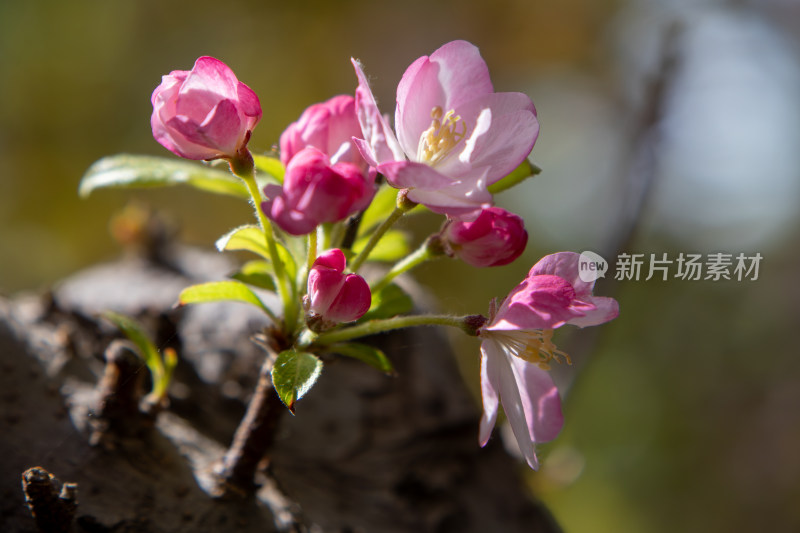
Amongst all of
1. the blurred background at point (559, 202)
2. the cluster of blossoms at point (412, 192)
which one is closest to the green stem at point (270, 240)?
the cluster of blossoms at point (412, 192)

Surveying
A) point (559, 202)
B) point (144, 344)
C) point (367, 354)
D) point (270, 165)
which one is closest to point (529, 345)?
point (367, 354)

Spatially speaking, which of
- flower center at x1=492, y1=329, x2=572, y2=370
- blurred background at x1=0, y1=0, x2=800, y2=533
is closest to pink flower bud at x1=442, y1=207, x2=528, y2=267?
flower center at x1=492, y1=329, x2=572, y2=370

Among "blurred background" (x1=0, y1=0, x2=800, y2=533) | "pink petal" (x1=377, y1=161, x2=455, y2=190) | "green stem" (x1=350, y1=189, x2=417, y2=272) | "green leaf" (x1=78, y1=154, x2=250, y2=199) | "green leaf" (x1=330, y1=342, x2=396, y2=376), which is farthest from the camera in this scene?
"blurred background" (x1=0, y1=0, x2=800, y2=533)

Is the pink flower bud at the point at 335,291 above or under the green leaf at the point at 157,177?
under

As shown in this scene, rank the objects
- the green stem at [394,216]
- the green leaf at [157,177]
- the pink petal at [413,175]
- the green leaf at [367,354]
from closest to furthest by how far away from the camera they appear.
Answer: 1. the pink petal at [413,175]
2. the green stem at [394,216]
3. the green leaf at [367,354]
4. the green leaf at [157,177]

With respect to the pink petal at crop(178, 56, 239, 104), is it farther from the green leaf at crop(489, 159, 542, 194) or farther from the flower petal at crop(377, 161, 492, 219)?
the green leaf at crop(489, 159, 542, 194)

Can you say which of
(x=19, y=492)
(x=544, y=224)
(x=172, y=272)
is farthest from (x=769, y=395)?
(x=19, y=492)

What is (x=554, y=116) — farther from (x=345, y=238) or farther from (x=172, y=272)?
(x=345, y=238)

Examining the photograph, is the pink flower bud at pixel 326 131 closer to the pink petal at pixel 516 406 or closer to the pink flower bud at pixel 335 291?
the pink flower bud at pixel 335 291
